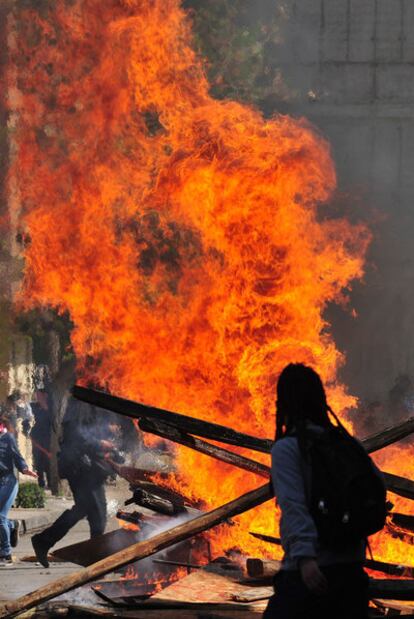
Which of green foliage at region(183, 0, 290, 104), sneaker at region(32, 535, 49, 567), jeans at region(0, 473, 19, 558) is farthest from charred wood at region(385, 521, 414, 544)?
green foliage at region(183, 0, 290, 104)

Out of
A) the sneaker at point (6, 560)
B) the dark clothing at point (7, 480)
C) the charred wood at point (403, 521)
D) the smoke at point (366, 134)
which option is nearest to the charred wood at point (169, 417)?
the charred wood at point (403, 521)

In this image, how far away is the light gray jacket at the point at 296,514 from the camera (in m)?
4.66

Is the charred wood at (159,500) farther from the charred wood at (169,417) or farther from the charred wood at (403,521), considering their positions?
the charred wood at (169,417)

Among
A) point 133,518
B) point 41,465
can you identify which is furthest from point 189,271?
point 133,518

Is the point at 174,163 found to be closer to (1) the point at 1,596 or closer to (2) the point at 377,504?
(1) the point at 1,596

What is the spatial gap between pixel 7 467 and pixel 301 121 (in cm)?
1373

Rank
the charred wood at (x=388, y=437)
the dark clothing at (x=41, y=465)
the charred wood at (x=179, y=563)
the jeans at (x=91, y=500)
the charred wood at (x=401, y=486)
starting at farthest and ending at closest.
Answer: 1. the dark clothing at (x=41, y=465)
2. the jeans at (x=91, y=500)
3. the charred wood at (x=179, y=563)
4. the charred wood at (x=388, y=437)
5. the charred wood at (x=401, y=486)

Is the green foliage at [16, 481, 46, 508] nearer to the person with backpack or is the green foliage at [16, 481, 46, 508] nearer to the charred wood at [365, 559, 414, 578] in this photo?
the charred wood at [365, 559, 414, 578]

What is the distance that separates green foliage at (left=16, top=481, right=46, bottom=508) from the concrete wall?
10164mm

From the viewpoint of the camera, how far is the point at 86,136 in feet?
49.0

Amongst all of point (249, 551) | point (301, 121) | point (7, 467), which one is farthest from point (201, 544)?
point (301, 121)

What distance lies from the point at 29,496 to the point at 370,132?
13137 mm

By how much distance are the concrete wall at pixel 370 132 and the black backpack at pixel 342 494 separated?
861 inches

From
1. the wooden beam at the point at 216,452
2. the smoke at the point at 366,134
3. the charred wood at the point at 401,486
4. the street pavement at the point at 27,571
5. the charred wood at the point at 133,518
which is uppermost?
the smoke at the point at 366,134
